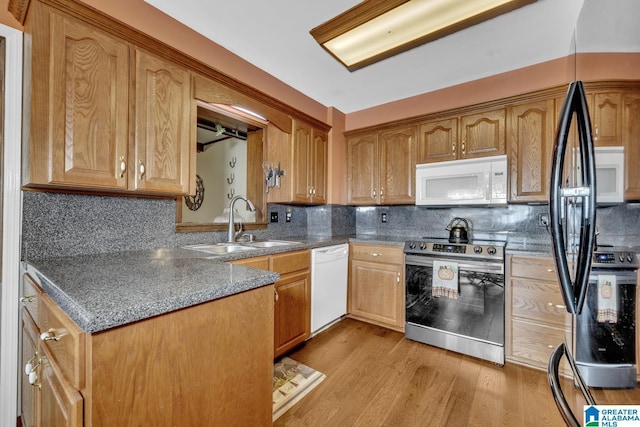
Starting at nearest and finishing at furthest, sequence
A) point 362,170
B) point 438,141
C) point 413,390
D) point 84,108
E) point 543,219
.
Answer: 1. point 84,108
2. point 413,390
3. point 543,219
4. point 438,141
5. point 362,170

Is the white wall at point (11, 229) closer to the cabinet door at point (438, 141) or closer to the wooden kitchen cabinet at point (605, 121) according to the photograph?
the wooden kitchen cabinet at point (605, 121)

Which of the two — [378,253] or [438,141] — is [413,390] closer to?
[378,253]

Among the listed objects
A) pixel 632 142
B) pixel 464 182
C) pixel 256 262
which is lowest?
pixel 256 262

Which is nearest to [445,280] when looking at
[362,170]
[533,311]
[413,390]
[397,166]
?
[533,311]

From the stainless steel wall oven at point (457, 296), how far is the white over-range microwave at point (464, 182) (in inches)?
16.8

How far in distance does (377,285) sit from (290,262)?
1.05 metres

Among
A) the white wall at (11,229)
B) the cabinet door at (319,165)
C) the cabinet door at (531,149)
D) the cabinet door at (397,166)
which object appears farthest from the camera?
the cabinet door at (319,165)

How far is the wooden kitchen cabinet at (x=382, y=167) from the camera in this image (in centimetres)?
290

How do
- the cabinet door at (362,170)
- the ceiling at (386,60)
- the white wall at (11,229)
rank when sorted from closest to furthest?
1. the white wall at (11,229)
2. the ceiling at (386,60)
3. the cabinet door at (362,170)

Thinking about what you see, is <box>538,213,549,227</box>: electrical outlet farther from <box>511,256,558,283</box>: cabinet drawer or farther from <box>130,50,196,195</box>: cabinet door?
<box>130,50,196,195</box>: cabinet door

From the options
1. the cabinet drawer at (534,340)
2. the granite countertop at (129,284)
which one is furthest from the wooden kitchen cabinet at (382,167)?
the granite countertop at (129,284)

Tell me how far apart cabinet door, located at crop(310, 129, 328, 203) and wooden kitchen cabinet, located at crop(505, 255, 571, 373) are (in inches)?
73.2

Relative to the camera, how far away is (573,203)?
93 cm

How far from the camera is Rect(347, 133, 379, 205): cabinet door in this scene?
3141mm
